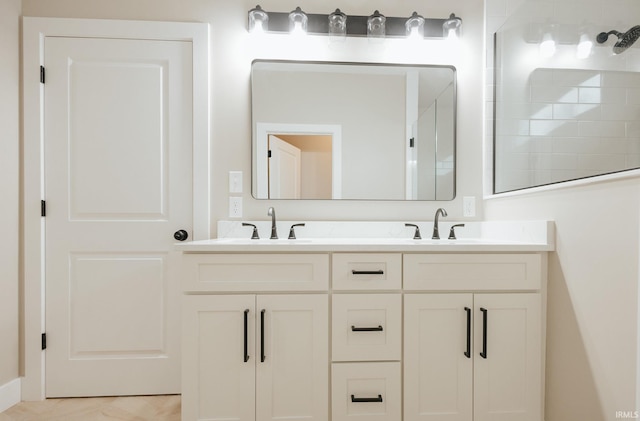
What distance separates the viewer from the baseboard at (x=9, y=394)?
1618mm

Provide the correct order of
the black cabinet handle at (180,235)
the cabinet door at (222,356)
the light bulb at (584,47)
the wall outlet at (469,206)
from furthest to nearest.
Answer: the wall outlet at (469,206), the black cabinet handle at (180,235), the light bulb at (584,47), the cabinet door at (222,356)

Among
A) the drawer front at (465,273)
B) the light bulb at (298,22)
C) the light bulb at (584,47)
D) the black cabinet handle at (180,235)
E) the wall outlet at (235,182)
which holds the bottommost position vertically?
the drawer front at (465,273)

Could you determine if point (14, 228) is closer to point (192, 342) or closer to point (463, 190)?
point (192, 342)

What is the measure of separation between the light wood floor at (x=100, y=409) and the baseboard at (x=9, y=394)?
1.0 inches

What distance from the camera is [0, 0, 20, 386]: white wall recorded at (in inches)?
64.2

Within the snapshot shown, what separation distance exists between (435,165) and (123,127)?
1.79m

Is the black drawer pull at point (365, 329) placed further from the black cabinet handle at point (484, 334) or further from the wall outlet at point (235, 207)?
the wall outlet at point (235, 207)

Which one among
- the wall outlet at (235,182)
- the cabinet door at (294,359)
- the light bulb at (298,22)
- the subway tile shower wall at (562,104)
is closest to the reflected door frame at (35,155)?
the light bulb at (298,22)

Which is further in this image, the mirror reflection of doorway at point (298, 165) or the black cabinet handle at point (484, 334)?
the mirror reflection of doorway at point (298, 165)

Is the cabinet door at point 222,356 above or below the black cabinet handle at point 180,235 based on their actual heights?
below

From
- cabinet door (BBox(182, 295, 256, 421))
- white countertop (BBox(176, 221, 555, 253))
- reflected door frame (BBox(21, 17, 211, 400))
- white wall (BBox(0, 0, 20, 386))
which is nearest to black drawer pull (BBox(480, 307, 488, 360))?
white countertop (BBox(176, 221, 555, 253))

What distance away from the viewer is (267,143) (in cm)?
186

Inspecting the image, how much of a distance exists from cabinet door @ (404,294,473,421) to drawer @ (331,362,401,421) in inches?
2.1

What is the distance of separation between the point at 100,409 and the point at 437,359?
1.68 metres
